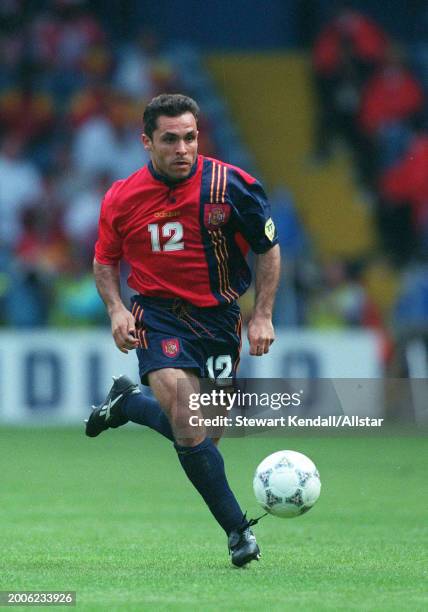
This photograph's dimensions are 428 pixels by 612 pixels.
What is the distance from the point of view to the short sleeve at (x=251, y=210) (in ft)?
20.6

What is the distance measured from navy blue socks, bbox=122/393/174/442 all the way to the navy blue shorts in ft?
1.04

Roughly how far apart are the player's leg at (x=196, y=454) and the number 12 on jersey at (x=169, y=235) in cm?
54

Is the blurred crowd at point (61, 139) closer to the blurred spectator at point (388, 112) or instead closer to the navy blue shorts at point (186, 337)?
the blurred spectator at point (388, 112)

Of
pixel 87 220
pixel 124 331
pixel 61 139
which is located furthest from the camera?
pixel 61 139

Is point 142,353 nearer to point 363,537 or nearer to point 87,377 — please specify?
point 363,537

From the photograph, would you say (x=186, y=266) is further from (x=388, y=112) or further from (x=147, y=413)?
(x=388, y=112)

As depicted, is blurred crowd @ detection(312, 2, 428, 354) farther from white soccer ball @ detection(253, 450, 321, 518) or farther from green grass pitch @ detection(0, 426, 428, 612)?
white soccer ball @ detection(253, 450, 321, 518)

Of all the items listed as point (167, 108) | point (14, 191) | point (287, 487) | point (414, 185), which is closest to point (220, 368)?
point (287, 487)

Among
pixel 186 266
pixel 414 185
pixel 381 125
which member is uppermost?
pixel 381 125

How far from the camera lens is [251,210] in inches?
248

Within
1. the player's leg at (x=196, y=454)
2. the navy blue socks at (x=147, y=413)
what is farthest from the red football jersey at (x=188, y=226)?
the navy blue socks at (x=147, y=413)

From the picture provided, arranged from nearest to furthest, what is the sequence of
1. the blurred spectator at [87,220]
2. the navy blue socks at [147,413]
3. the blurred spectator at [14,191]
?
the navy blue socks at [147,413] < the blurred spectator at [87,220] < the blurred spectator at [14,191]

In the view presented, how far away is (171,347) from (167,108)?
3.27 feet

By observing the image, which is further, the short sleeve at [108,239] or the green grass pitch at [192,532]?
the short sleeve at [108,239]
